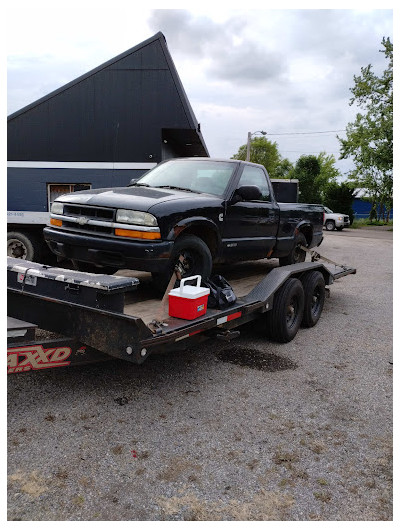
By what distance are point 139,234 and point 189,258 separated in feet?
2.45

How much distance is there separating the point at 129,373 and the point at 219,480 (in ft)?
5.75

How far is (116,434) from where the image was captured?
337 centimetres

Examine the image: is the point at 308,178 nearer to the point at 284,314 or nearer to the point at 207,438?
the point at 284,314

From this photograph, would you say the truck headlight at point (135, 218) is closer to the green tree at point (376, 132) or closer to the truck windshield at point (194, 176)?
the truck windshield at point (194, 176)

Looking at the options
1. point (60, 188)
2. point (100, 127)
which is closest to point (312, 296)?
point (100, 127)

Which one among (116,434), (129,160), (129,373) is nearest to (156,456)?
(116,434)

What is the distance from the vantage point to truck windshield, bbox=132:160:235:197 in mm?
5492

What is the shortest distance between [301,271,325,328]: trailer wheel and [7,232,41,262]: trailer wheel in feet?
18.7

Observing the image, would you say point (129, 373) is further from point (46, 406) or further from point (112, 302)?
point (112, 302)

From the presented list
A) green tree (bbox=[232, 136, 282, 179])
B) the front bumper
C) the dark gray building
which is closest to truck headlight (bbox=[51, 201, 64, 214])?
the front bumper

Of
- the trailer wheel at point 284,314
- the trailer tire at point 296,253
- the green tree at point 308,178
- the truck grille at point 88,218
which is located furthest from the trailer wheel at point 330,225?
the truck grille at point 88,218

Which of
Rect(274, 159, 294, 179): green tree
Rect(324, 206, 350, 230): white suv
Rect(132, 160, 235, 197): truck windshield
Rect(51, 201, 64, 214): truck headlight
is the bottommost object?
Rect(51, 201, 64, 214): truck headlight

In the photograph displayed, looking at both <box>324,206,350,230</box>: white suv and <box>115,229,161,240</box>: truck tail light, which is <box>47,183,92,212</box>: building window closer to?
<box>115,229,161,240</box>: truck tail light

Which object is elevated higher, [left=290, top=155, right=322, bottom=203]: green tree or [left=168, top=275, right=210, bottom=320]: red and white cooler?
[left=290, top=155, right=322, bottom=203]: green tree
